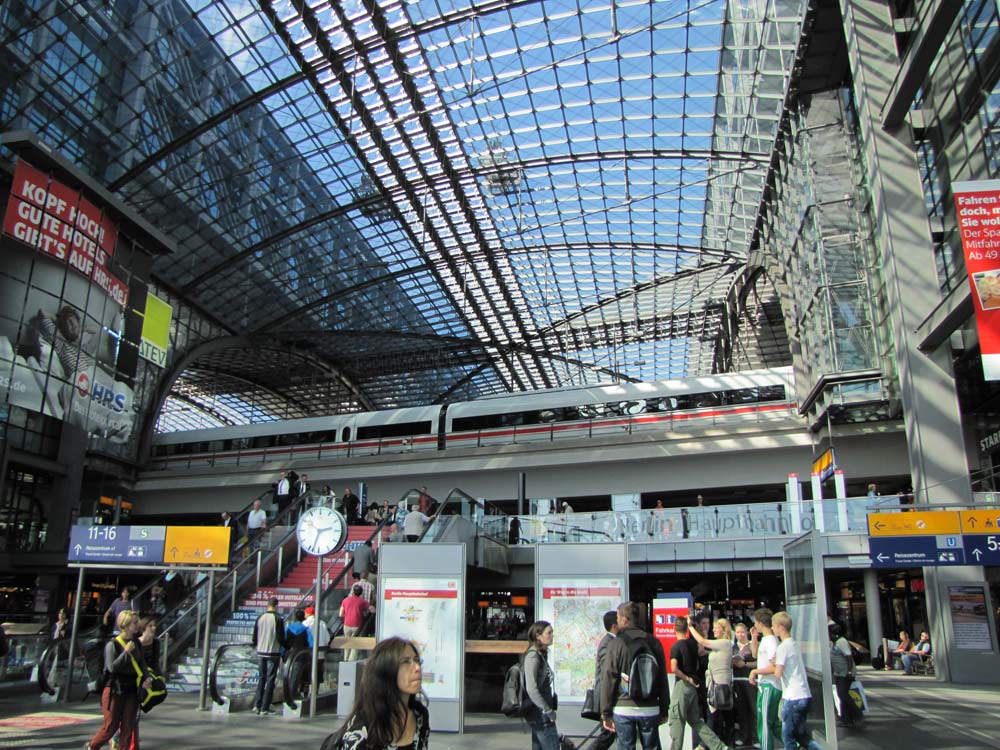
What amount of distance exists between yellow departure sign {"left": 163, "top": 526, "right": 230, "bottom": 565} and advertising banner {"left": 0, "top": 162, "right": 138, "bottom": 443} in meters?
13.8

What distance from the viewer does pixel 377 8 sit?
2759 centimetres

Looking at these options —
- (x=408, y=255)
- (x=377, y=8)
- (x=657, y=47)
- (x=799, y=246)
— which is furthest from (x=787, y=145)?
(x=408, y=255)

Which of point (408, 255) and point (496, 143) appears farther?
point (408, 255)

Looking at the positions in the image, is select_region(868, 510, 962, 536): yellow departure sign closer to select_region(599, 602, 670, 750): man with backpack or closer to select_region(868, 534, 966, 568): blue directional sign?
select_region(868, 534, 966, 568): blue directional sign

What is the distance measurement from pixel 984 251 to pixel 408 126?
24313mm

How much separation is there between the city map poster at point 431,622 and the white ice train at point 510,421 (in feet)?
67.8

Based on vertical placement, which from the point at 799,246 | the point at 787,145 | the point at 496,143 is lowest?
the point at 799,246

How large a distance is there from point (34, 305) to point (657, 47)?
2361 centimetres

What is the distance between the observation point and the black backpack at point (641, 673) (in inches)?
250

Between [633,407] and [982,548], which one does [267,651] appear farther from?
[633,407]

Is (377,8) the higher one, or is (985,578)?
(377,8)

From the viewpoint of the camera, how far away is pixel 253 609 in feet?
54.4

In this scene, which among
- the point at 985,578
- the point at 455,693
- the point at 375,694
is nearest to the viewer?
the point at 375,694

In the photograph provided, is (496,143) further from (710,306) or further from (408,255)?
(710,306)
